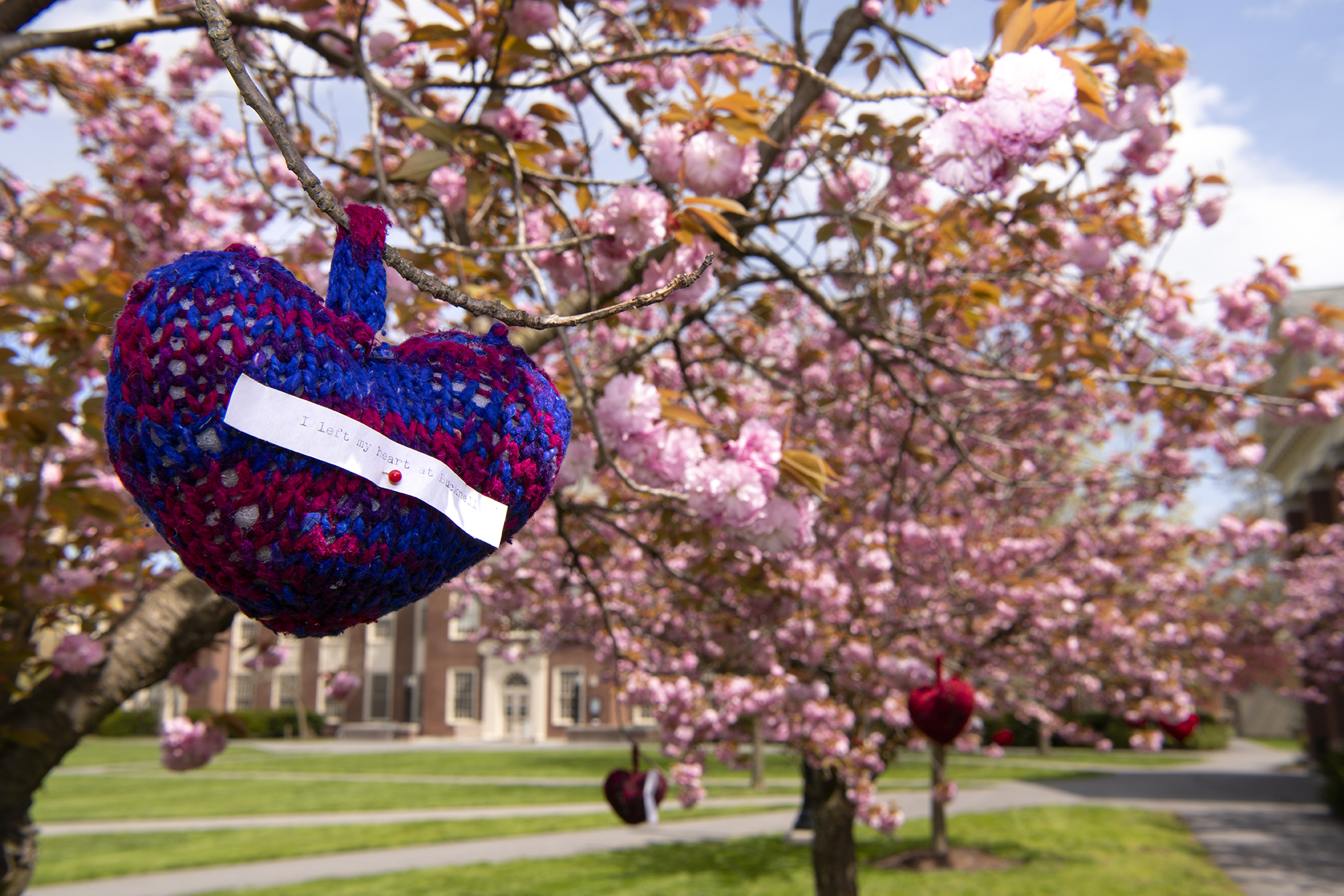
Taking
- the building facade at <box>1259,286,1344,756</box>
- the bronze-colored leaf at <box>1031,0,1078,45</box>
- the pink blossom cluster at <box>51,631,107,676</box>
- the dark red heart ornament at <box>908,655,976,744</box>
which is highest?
the building facade at <box>1259,286,1344,756</box>

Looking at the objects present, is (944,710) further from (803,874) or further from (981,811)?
(981,811)

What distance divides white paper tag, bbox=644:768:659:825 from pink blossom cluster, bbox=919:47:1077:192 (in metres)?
2.74

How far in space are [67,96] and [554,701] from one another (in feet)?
103

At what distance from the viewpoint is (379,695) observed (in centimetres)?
3662

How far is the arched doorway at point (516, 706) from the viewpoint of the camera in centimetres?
3366

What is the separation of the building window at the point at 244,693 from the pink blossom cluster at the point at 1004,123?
146 feet

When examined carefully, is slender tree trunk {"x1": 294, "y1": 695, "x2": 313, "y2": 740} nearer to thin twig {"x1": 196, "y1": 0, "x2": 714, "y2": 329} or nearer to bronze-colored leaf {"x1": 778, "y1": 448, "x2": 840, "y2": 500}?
bronze-colored leaf {"x1": 778, "y1": 448, "x2": 840, "y2": 500}

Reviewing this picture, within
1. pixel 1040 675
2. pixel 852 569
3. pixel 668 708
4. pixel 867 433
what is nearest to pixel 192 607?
pixel 867 433

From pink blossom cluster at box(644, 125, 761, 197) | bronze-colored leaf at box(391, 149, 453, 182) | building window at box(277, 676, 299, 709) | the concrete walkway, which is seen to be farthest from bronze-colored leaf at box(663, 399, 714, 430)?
building window at box(277, 676, 299, 709)

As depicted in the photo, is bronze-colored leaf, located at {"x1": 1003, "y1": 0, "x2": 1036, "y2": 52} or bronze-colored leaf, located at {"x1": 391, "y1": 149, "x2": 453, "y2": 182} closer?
bronze-colored leaf, located at {"x1": 1003, "y1": 0, "x2": 1036, "y2": 52}

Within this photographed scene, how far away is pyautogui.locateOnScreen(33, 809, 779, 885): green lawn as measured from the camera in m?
9.66

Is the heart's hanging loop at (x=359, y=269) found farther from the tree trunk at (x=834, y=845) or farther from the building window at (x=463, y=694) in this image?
the building window at (x=463, y=694)

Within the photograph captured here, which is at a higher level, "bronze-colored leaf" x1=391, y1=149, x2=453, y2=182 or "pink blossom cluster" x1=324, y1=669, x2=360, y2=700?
"bronze-colored leaf" x1=391, y1=149, x2=453, y2=182

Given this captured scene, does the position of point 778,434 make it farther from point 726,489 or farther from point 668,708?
point 668,708
